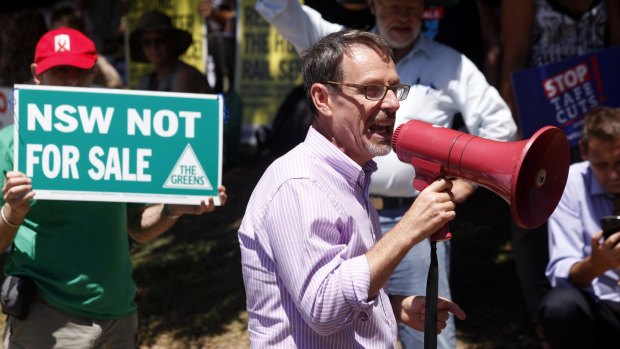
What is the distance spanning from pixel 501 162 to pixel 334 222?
1.58ft

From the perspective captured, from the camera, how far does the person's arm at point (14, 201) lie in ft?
10.9

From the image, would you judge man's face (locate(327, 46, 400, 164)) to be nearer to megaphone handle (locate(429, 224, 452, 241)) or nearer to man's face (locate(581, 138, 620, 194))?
megaphone handle (locate(429, 224, 452, 241))

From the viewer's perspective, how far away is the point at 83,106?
3.50 m

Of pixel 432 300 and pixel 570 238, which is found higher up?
pixel 432 300

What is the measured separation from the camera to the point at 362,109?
2643 mm

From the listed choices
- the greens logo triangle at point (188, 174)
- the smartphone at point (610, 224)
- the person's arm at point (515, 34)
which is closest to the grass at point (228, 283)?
the person's arm at point (515, 34)

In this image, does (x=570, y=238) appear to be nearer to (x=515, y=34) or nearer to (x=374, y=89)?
(x=515, y=34)

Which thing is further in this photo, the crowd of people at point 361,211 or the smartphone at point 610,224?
the smartphone at point 610,224

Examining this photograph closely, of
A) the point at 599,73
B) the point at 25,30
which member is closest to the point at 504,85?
the point at 599,73

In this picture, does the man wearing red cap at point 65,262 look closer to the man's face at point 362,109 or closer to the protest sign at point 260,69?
the man's face at point 362,109

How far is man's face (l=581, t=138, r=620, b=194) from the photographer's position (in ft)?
14.4

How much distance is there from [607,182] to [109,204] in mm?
2309

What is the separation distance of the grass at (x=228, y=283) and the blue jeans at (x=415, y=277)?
1333 mm

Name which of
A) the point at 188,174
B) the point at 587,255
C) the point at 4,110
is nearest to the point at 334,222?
the point at 188,174
